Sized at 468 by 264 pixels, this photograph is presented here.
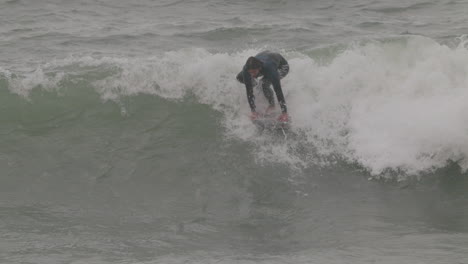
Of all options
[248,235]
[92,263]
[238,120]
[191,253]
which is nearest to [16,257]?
[92,263]

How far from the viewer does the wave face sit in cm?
877

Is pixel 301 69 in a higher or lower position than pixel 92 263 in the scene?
higher

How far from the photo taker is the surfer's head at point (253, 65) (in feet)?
27.7

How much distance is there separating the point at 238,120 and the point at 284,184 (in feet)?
5.60

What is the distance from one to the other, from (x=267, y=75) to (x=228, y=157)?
1.24 meters

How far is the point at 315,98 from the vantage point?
9867 millimetres

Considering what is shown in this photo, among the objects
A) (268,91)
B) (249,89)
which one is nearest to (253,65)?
(249,89)

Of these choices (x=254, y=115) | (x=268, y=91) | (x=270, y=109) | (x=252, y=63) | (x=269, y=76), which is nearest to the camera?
(x=252, y=63)

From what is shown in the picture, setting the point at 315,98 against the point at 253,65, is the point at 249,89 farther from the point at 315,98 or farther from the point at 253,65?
the point at 315,98

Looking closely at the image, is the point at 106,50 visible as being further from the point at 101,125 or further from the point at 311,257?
the point at 311,257

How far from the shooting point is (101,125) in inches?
383

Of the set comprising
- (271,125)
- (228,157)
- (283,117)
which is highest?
(283,117)

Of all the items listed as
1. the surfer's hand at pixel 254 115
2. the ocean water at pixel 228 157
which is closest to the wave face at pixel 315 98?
the ocean water at pixel 228 157

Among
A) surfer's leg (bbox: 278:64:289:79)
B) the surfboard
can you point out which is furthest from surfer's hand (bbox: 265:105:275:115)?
surfer's leg (bbox: 278:64:289:79)
